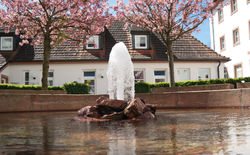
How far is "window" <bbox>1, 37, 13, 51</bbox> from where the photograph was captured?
2704cm

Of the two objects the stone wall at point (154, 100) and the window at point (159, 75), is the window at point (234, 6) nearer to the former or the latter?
the window at point (159, 75)

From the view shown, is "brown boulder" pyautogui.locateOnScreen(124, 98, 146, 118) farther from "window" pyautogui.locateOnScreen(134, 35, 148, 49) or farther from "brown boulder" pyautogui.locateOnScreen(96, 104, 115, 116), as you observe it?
"window" pyautogui.locateOnScreen(134, 35, 148, 49)

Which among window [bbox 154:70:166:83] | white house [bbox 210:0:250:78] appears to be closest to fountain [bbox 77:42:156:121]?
window [bbox 154:70:166:83]

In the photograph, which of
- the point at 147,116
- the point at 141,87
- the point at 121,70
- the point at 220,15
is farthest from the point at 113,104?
the point at 220,15

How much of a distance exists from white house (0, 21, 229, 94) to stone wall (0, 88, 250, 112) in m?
13.5

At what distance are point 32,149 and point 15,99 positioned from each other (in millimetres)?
7965

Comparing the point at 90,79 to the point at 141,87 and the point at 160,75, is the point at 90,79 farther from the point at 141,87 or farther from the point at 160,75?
the point at 160,75

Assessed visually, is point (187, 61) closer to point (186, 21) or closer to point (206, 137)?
point (186, 21)

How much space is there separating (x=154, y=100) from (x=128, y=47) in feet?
52.7

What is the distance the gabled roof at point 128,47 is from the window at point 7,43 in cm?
127

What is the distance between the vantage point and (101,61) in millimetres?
26062

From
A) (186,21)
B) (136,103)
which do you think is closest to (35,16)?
(186,21)

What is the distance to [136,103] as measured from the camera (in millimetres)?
7680

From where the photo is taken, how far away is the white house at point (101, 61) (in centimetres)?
2570
